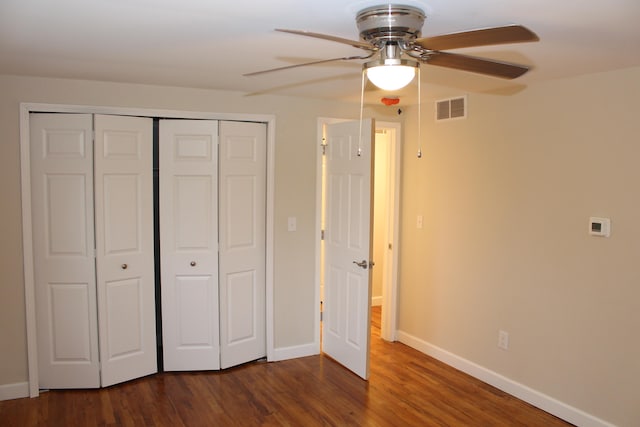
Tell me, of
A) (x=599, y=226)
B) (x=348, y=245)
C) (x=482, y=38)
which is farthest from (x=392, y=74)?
(x=348, y=245)

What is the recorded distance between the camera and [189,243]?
12.3ft

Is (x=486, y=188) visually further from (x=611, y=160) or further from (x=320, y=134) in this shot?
(x=320, y=134)

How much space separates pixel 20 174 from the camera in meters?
3.22

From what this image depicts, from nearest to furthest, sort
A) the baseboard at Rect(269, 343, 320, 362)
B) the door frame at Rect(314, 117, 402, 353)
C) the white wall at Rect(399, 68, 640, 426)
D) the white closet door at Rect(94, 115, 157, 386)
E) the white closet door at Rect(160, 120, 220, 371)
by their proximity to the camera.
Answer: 1. the white wall at Rect(399, 68, 640, 426)
2. the white closet door at Rect(94, 115, 157, 386)
3. the white closet door at Rect(160, 120, 220, 371)
4. the baseboard at Rect(269, 343, 320, 362)
5. the door frame at Rect(314, 117, 402, 353)

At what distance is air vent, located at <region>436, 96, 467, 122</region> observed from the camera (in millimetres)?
3836

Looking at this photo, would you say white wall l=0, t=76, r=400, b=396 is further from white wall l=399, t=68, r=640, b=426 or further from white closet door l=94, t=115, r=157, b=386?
white wall l=399, t=68, r=640, b=426

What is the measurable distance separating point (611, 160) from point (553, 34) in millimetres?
1163

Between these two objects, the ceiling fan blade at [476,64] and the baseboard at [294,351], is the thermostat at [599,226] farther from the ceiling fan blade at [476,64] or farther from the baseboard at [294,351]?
the baseboard at [294,351]

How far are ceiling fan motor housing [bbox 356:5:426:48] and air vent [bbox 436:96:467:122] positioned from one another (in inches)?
88.3

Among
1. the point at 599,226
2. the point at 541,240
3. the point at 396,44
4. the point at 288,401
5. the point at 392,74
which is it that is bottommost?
the point at 288,401

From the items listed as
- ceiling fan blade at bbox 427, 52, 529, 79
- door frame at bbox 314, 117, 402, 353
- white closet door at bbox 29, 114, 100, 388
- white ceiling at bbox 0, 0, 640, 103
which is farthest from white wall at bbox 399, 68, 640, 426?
white closet door at bbox 29, 114, 100, 388

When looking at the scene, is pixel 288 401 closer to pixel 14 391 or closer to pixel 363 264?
pixel 363 264

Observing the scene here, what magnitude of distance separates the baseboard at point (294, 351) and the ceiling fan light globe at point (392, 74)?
2.92m

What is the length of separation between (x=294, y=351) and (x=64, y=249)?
78.7 inches
